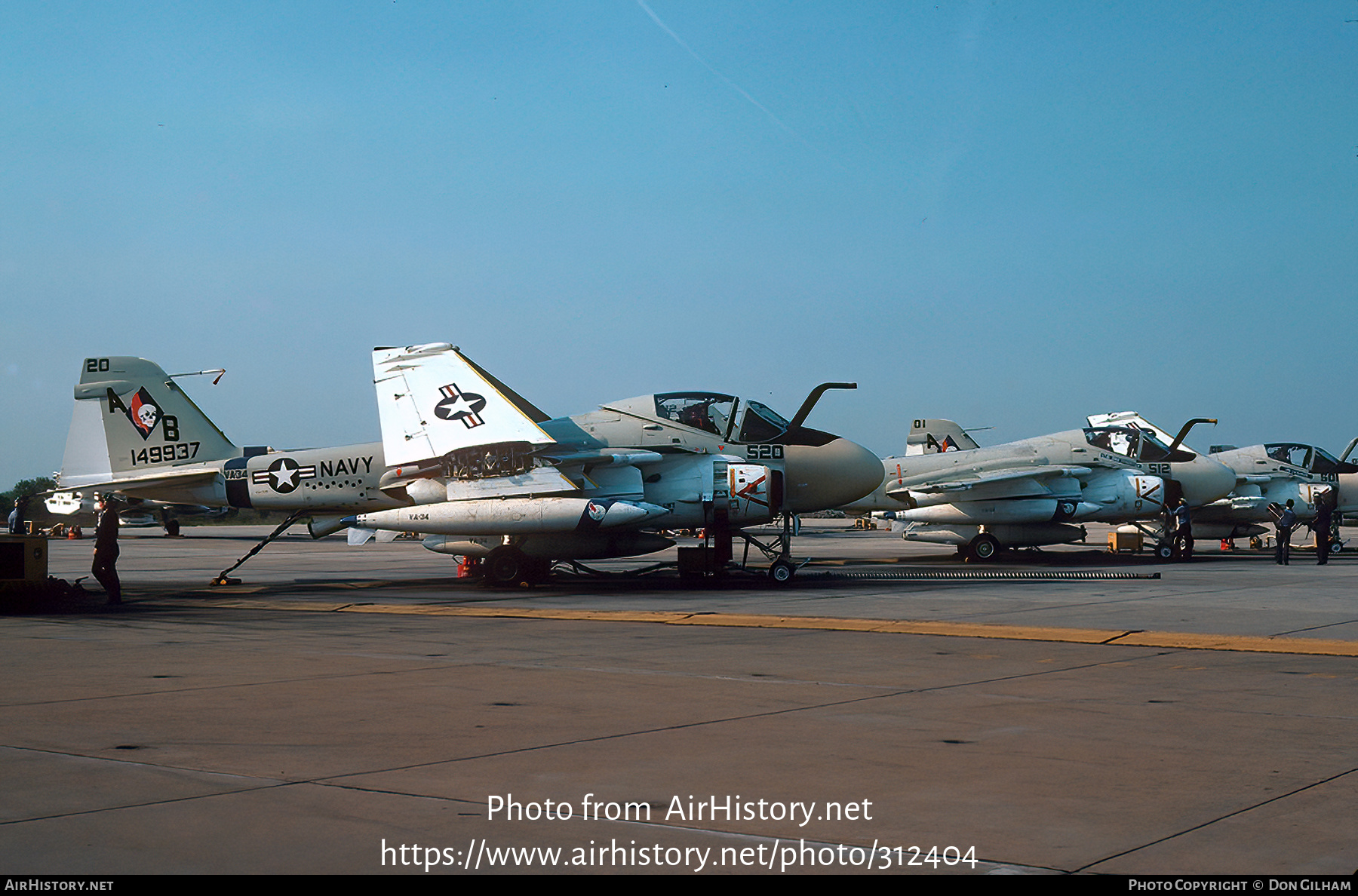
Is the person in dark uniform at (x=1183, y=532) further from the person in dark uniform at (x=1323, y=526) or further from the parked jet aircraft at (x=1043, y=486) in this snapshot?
the person in dark uniform at (x=1323, y=526)

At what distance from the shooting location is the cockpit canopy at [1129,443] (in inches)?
1032

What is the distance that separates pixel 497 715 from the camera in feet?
20.3

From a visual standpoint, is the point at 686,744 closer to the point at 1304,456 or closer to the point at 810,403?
the point at 810,403

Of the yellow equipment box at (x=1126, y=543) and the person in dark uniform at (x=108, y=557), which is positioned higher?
the person in dark uniform at (x=108, y=557)

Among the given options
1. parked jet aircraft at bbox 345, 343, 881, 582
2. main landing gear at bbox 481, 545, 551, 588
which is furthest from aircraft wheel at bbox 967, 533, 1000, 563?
main landing gear at bbox 481, 545, 551, 588

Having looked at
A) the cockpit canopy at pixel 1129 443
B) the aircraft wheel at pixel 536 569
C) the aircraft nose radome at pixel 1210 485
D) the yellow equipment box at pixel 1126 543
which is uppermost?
the cockpit canopy at pixel 1129 443

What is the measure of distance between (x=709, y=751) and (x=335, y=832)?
6.43 feet

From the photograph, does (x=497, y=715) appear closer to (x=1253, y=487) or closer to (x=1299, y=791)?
(x=1299, y=791)

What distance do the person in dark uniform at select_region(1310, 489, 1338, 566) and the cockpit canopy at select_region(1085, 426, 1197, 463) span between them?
3.41m

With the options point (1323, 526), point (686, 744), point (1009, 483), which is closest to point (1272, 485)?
point (1323, 526)

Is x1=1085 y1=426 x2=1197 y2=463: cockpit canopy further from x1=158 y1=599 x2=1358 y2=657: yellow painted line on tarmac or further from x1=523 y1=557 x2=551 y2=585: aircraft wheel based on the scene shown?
x1=158 y1=599 x2=1358 y2=657: yellow painted line on tarmac

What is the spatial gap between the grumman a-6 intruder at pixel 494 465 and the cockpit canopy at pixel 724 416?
3 cm

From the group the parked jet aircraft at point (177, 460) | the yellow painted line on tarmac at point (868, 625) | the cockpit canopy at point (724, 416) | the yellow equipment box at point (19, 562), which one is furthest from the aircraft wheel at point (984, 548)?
the yellow equipment box at point (19, 562)

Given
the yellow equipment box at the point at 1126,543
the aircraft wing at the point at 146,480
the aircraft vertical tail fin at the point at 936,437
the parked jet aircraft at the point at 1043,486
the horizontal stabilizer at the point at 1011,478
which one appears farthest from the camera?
the aircraft vertical tail fin at the point at 936,437
